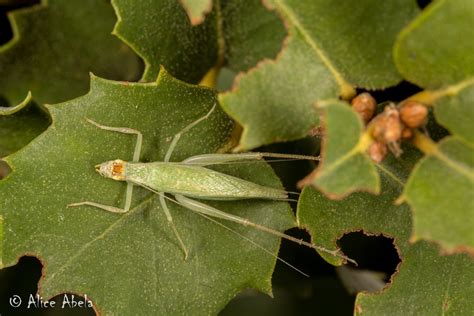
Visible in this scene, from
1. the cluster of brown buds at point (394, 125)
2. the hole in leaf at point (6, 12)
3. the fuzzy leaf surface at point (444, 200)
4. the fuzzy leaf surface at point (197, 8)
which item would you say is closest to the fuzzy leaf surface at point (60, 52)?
the hole in leaf at point (6, 12)

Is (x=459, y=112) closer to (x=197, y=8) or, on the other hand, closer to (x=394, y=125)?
(x=394, y=125)

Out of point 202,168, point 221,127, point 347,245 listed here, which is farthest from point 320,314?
point 221,127

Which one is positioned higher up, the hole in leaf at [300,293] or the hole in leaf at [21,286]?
the hole in leaf at [21,286]

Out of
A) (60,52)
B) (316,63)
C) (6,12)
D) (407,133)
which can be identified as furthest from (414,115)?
(6,12)

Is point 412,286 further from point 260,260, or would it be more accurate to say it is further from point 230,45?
point 230,45

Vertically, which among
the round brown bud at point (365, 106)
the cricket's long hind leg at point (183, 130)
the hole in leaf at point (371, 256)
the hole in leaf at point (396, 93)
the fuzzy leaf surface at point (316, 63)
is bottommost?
the hole in leaf at point (371, 256)

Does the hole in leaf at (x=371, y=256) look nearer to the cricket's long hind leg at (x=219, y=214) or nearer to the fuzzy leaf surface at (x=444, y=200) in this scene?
the cricket's long hind leg at (x=219, y=214)
